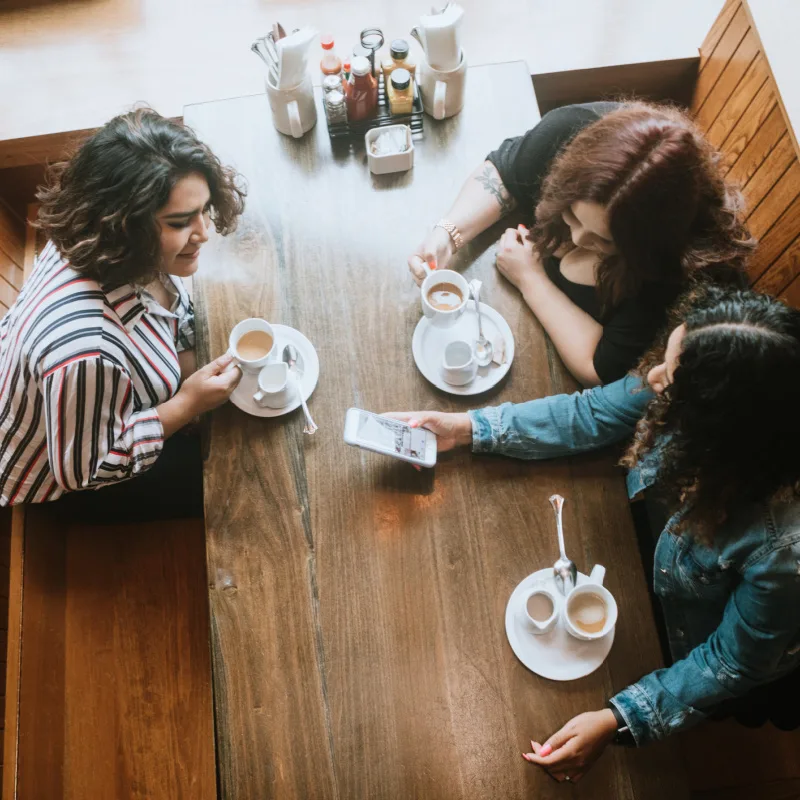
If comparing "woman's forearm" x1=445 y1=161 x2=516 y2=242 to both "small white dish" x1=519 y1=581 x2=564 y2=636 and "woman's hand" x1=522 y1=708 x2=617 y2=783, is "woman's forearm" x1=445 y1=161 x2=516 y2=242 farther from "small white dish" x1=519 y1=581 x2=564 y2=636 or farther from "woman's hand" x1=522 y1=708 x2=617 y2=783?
"woman's hand" x1=522 y1=708 x2=617 y2=783

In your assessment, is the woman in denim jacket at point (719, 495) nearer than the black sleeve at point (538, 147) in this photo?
Yes

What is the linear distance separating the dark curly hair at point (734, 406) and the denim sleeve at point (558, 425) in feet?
0.55

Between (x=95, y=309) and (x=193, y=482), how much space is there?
550 millimetres

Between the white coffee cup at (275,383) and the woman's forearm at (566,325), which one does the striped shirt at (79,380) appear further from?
the woman's forearm at (566,325)

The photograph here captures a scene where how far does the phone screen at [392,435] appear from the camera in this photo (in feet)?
4.41

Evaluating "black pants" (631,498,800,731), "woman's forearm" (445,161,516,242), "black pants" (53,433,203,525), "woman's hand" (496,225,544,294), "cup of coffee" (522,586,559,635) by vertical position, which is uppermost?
"woman's forearm" (445,161,516,242)

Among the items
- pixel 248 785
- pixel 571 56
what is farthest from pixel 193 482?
pixel 571 56

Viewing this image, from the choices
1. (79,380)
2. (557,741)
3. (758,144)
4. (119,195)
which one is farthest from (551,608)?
(758,144)

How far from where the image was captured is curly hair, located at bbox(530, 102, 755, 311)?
1.31 metres

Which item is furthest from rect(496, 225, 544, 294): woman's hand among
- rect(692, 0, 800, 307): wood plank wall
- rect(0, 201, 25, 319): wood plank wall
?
rect(0, 201, 25, 319): wood plank wall

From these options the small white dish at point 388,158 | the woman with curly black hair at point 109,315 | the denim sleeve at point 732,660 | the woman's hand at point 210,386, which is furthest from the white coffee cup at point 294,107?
the denim sleeve at point 732,660

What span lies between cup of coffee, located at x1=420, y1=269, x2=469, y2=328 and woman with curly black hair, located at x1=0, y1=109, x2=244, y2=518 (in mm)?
442

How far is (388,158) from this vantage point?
5.27 ft

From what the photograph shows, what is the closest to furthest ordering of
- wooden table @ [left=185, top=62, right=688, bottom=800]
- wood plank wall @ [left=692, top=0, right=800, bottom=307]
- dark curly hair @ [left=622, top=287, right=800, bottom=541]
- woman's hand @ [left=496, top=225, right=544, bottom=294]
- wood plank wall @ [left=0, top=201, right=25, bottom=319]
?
dark curly hair @ [left=622, top=287, right=800, bottom=541]
wooden table @ [left=185, top=62, right=688, bottom=800]
woman's hand @ [left=496, top=225, right=544, bottom=294]
wood plank wall @ [left=692, top=0, right=800, bottom=307]
wood plank wall @ [left=0, top=201, right=25, bottom=319]
